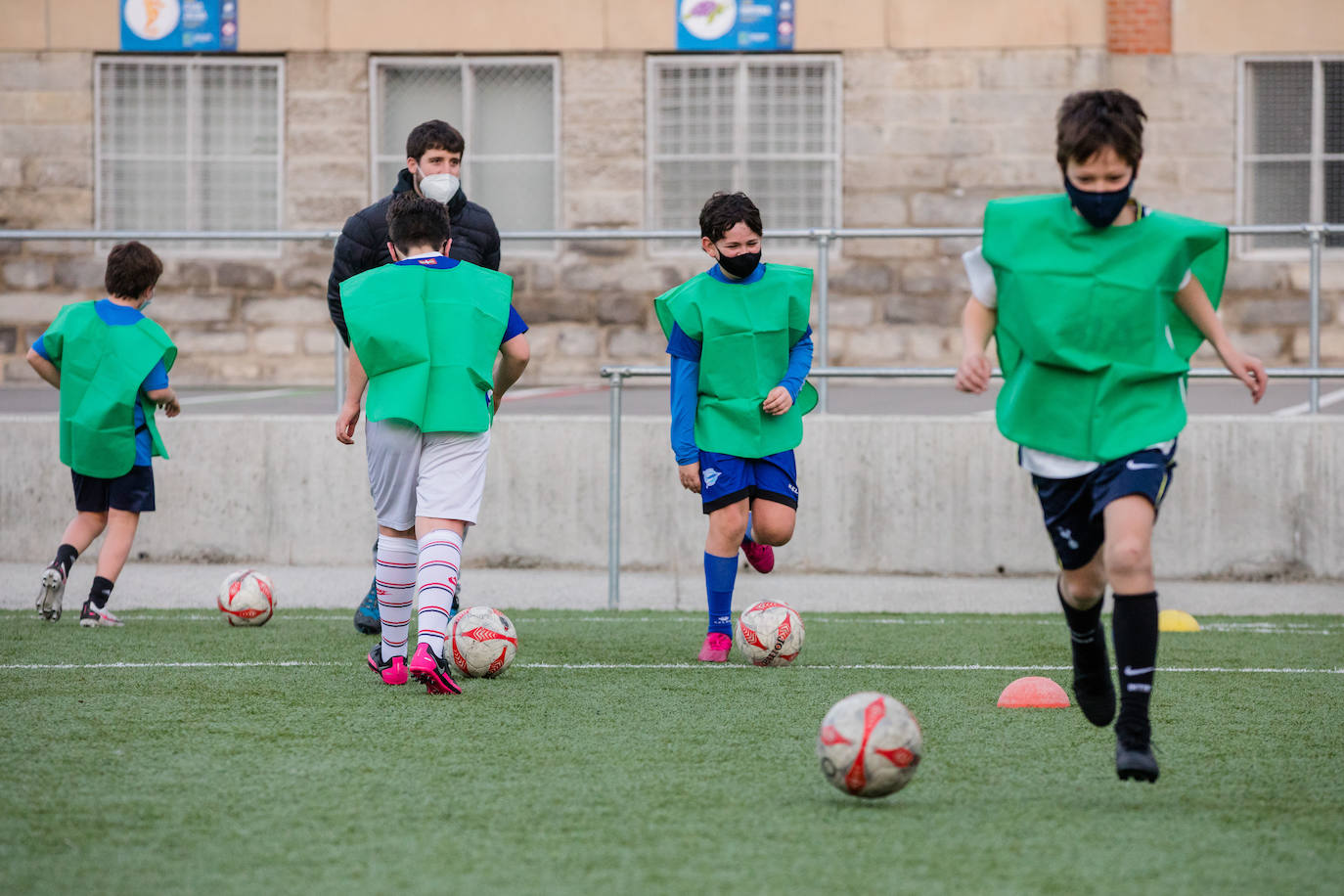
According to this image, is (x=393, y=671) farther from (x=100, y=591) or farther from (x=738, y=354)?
(x=100, y=591)

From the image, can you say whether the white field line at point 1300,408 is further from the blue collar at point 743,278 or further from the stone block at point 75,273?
the stone block at point 75,273

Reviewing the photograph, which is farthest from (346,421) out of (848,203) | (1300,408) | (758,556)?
(848,203)

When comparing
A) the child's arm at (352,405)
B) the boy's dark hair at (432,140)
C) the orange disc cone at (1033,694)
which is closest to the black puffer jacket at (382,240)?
the boy's dark hair at (432,140)

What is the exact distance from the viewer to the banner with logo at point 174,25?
651 inches

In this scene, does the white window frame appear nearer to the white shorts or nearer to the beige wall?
the beige wall

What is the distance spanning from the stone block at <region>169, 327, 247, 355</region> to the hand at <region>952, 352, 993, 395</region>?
42.6ft

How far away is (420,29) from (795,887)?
571 inches

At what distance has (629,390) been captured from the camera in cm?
1209

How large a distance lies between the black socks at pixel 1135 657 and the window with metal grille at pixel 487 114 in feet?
43.2

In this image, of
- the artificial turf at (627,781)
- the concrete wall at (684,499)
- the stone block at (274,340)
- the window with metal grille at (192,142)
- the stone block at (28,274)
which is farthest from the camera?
the window with metal grille at (192,142)

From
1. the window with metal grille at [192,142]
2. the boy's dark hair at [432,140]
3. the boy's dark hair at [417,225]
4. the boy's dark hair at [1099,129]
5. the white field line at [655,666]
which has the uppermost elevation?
the window with metal grille at [192,142]

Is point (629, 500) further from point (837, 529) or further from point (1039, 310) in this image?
point (1039, 310)

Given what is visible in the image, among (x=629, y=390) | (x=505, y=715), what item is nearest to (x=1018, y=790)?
(x=505, y=715)

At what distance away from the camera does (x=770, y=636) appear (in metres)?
6.10
